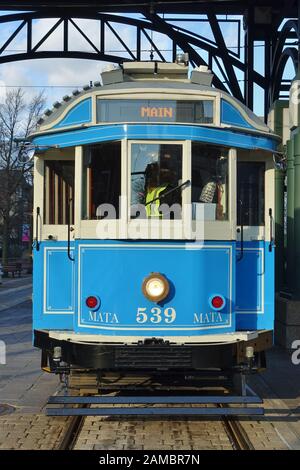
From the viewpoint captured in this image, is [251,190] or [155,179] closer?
[155,179]

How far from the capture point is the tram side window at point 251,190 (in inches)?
282

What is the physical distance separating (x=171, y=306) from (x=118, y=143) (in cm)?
170

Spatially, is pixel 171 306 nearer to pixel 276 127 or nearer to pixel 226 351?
pixel 226 351

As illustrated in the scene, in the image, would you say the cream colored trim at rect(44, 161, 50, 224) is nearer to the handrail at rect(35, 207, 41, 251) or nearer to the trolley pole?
the handrail at rect(35, 207, 41, 251)

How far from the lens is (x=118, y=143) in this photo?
648cm

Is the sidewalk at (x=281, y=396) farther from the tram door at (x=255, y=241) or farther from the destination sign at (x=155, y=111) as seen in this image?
the destination sign at (x=155, y=111)

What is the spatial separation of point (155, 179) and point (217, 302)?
1.37 metres

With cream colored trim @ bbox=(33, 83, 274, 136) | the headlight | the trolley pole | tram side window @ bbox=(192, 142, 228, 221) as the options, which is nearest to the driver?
tram side window @ bbox=(192, 142, 228, 221)

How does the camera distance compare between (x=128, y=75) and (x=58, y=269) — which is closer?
(x=58, y=269)

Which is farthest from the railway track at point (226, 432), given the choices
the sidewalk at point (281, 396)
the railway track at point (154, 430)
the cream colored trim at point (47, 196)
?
the cream colored trim at point (47, 196)

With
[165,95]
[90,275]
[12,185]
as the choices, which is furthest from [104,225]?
[12,185]

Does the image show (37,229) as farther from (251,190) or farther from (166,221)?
(251,190)

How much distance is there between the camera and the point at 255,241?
707 cm

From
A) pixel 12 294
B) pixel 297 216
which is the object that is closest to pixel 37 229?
pixel 297 216
